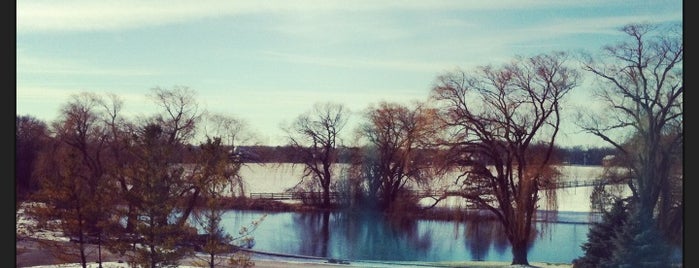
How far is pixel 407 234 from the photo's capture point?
13.8m

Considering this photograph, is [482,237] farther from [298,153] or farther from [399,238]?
[298,153]

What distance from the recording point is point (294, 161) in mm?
14875

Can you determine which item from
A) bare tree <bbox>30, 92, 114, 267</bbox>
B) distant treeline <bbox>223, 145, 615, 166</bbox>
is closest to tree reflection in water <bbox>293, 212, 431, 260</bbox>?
distant treeline <bbox>223, 145, 615, 166</bbox>

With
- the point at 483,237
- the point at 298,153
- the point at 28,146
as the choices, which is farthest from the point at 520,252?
the point at 28,146

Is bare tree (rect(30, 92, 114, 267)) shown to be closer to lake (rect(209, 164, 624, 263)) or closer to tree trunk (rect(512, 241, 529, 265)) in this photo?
lake (rect(209, 164, 624, 263))

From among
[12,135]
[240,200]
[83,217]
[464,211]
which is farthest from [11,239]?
[464,211]

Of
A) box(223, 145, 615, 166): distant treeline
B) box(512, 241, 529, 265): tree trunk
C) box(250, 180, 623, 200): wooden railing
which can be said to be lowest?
box(512, 241, 529, 265): tree trunk

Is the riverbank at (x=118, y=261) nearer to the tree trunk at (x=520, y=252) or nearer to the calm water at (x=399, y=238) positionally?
the tree trunk at (x=520, y=252)

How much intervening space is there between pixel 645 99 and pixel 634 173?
1190 mm

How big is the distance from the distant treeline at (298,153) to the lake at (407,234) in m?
0.16

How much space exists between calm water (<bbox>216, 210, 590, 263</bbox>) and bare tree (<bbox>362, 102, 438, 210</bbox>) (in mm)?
624

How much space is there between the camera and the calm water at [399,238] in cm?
1302

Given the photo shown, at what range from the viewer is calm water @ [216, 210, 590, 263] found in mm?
13023

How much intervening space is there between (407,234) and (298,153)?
2750 mm
